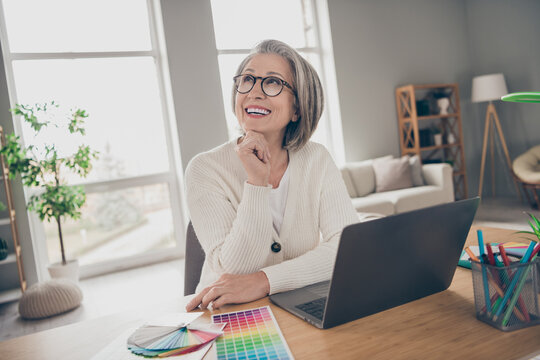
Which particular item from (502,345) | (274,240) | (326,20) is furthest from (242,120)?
(326,20)

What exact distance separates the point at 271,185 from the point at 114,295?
8.87 ft

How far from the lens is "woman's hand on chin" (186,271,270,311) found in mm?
855

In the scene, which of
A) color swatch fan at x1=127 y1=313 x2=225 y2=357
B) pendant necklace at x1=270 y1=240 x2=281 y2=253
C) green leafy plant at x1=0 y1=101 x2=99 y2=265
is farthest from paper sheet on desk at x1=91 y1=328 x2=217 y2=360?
green leafy plant at x1=0 y1=101 x2=99 y2=265

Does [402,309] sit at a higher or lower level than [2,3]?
lower

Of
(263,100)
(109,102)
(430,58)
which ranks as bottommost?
(263,100)

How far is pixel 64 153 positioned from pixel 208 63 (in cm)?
168

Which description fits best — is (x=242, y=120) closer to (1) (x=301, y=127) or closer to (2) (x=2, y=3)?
(1) (x=301, y=127)

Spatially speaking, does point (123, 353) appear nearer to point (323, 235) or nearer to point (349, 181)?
point (323, 235)

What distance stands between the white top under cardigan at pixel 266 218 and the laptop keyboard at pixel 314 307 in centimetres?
11

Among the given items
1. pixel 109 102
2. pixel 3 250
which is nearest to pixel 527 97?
pixel 3 250

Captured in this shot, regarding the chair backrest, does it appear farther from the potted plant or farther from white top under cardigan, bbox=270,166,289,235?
the potted plant

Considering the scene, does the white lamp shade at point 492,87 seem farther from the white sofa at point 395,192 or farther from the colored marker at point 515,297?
the colored marker at point 515,297

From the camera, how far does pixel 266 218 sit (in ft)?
3.61

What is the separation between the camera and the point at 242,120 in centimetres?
129
